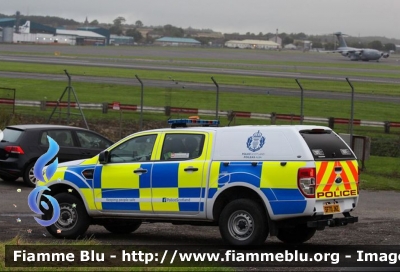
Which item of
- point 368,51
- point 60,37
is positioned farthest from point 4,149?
point 60,37

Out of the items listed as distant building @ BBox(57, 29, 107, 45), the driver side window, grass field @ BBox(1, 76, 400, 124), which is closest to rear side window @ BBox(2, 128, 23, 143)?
the driver side window

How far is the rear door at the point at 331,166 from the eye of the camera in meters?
10.4

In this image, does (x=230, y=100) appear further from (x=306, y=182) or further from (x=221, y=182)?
(x=306, y=182)

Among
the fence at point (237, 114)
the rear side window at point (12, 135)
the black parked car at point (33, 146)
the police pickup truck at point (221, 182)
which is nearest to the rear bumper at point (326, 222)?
the police pickup truck at point (221, 182)

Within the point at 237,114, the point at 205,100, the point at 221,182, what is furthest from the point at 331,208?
the point at 205,100

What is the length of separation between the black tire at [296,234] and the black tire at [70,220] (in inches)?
113

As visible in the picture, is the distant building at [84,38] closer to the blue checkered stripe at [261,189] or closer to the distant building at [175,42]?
the distant building at [175,42]

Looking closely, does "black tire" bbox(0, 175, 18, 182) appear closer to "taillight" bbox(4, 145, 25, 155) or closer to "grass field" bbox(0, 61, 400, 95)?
"taillight" bbox(4, 145, 25, 155)

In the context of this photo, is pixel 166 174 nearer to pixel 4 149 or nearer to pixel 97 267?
pixel 97 267

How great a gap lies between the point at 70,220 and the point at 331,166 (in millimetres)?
3975

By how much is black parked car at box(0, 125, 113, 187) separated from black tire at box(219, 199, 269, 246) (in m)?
9.03

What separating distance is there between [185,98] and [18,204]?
2888 cm

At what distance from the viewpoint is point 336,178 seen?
10672 mm

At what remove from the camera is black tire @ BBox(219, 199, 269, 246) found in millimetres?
10562
